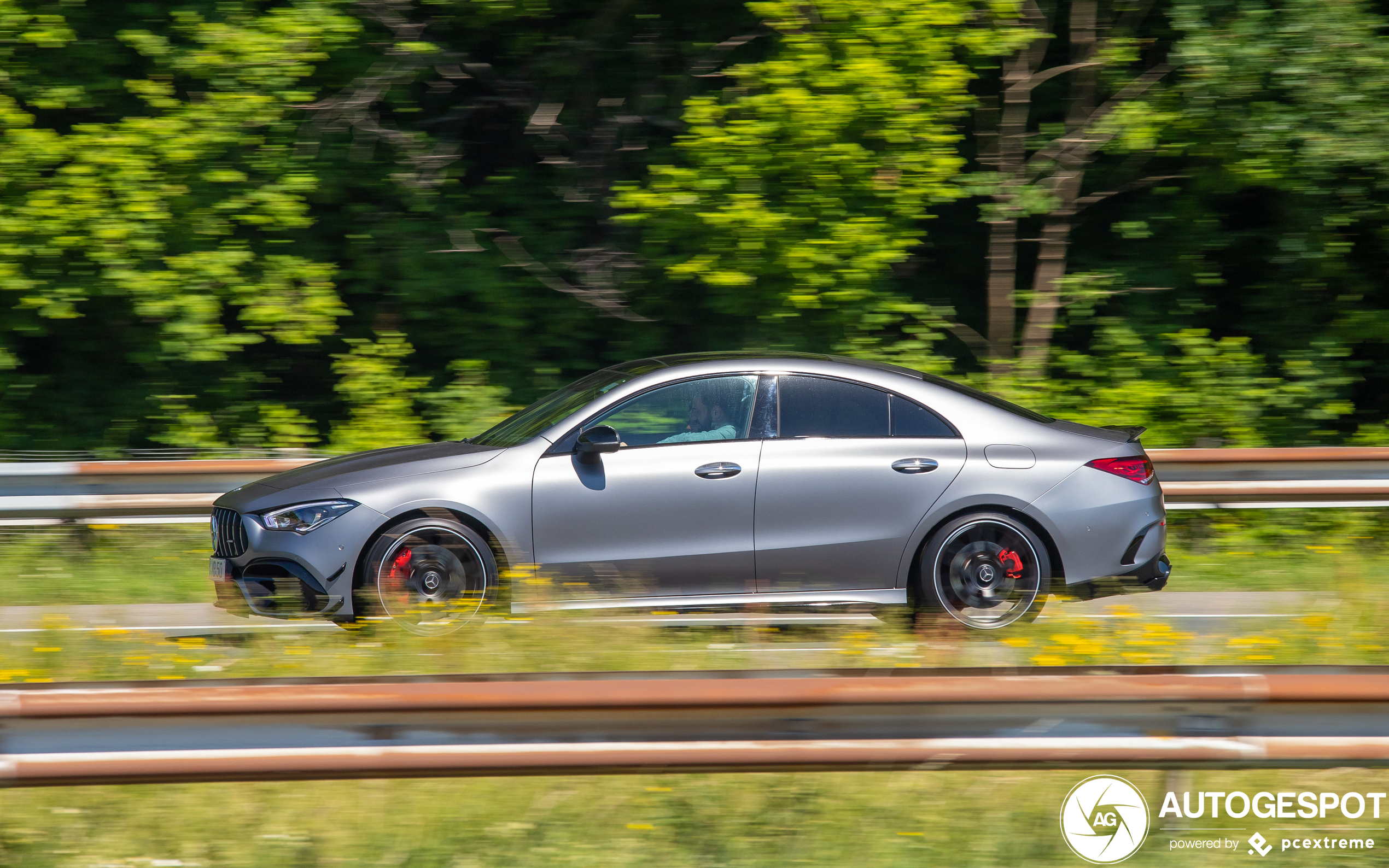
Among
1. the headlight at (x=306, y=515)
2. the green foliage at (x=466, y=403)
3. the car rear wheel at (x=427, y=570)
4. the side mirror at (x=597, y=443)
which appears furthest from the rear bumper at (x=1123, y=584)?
the green foliage at (x=466, y=403)

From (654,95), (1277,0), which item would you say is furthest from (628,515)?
(1277,0)

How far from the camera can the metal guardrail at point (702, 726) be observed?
306cm

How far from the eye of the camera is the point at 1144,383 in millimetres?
10688

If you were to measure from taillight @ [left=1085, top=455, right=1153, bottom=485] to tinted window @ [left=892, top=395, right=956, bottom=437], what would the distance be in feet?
2.43

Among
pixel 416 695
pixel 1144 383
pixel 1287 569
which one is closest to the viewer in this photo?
pixel 416 695

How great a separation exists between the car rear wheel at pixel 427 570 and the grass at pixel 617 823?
1991 mm

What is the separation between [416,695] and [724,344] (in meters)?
8.15

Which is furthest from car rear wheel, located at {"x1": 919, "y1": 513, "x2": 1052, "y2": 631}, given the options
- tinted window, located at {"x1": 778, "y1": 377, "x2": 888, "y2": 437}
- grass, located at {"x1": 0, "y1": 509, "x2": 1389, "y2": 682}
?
tinted window, located at {"x1": 778, "y1": 377, "x2": 888, "y2": 437}

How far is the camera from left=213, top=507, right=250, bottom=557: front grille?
6.05 metres

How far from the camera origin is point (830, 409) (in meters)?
6.25

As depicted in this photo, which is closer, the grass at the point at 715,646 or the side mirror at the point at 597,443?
the grass at the point at 715,646

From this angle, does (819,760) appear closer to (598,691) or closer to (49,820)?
(598,691)

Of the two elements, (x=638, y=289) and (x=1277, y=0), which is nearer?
(x=1277, y=0)

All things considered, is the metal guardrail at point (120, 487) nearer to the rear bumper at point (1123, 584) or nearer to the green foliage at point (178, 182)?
the green foliage at point (178, 182)
